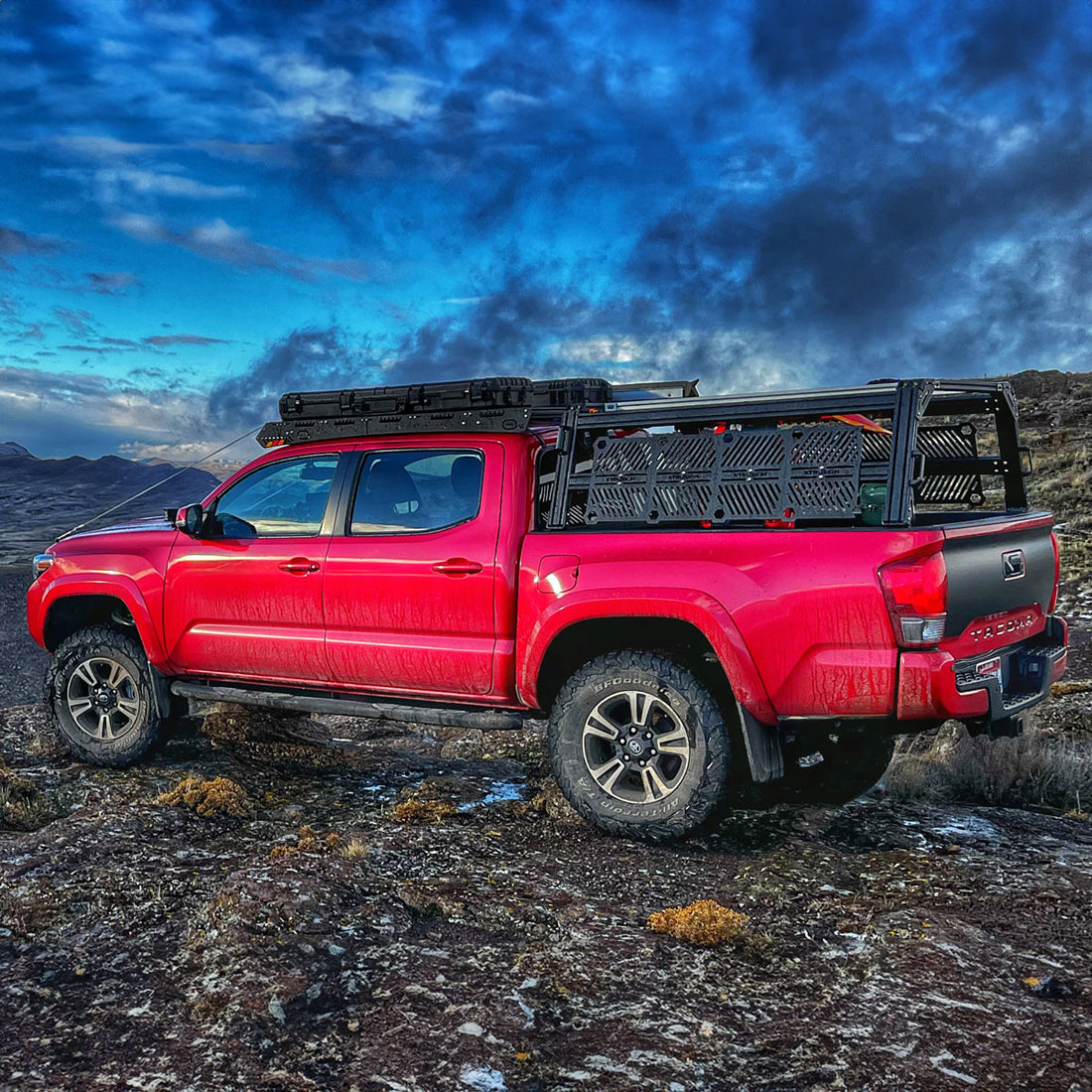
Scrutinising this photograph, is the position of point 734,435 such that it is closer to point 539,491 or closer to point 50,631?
point 539,491

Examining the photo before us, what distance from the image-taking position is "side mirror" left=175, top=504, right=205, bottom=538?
5.67 meters

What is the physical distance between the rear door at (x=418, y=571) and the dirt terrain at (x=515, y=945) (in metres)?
0.81

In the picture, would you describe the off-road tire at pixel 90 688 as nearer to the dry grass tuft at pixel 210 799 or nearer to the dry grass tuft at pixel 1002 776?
the dry grass tuft at pixel 210 799

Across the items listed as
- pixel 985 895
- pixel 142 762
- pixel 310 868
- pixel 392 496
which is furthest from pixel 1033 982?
pixel 142 762

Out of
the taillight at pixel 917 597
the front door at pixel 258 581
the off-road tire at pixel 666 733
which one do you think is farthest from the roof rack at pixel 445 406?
the taillight at pixel 917 597

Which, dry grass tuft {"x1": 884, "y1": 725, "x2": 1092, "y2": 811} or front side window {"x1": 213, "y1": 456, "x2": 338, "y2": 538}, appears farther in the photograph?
dry grass tuft {"x1": 884, "y1": 725, "x2": 1092, "y2": 811}

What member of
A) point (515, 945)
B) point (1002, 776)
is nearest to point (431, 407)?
point (515, 945)

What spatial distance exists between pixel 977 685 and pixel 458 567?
246cm

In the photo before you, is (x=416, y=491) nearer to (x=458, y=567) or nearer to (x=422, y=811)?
(x=458, y=567)

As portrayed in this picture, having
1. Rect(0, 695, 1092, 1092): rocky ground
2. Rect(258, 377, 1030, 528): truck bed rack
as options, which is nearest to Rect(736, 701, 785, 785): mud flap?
Rect(0, 695, 1092, 1092): rocky ground

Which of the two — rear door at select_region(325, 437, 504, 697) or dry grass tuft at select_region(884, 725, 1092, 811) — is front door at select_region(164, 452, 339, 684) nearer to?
rear door at select_region(325, 437, 504, 697)

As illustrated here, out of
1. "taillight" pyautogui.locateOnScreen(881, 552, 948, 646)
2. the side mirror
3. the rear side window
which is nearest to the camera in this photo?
"taillight" pyautogui.locateOnScreen(881, 552, 948, 646)

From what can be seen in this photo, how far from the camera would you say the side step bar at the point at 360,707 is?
16.2 feet

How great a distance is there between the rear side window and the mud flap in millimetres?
1711
